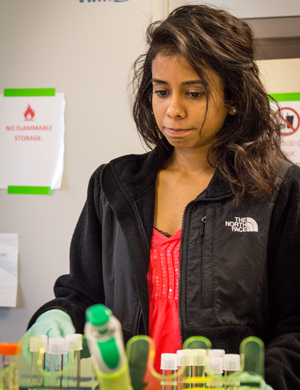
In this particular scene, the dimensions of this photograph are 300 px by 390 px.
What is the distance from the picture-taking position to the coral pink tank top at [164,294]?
42.3 inches

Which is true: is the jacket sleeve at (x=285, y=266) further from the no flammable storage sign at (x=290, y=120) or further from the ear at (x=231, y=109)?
the no flammable storage sign at (x=290, y=120)

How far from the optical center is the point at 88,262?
123 centimetres

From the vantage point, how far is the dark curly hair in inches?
41.3

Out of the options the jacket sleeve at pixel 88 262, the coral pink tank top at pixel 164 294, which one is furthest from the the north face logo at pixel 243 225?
the jacket sleeve at pixel 88 262

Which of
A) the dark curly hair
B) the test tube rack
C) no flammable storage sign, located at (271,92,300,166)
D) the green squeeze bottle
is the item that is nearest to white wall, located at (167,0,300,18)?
no flammable storage sign, located at (271,92,300,166)

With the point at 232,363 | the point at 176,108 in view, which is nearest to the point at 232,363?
the point at 232,363

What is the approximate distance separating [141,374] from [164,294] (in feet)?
1.51

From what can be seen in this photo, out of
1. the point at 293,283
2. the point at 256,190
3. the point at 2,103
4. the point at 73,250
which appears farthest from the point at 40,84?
the point at 293,283

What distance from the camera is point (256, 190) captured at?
1085mm

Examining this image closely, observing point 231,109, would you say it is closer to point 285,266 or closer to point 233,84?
point 233,84

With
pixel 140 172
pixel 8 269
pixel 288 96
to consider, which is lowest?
pixel 8 269

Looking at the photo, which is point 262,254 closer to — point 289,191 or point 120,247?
point 289,191

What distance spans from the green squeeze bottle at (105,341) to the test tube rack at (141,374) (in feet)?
0.59

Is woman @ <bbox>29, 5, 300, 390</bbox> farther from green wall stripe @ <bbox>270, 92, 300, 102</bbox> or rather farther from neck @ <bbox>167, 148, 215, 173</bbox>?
green wall stripe @ <bbox>270, 92, 300, 102</bbox>
